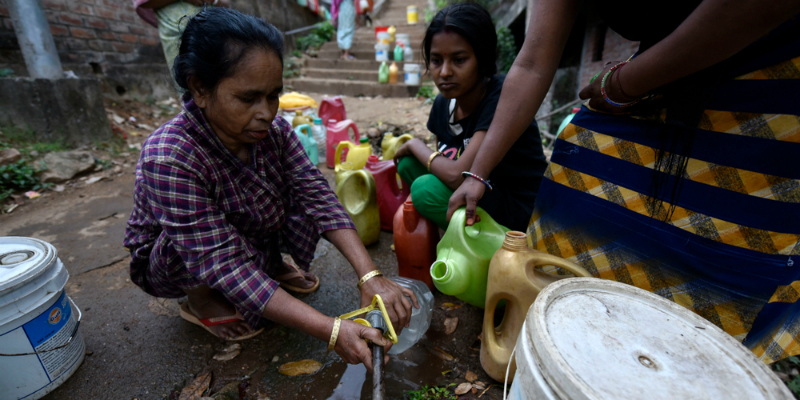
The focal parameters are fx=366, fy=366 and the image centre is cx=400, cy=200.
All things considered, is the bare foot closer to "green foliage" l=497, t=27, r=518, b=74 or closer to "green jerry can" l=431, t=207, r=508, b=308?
"green jerry can" l=431, t=207, r=508, b=308

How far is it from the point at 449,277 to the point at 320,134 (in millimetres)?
3235

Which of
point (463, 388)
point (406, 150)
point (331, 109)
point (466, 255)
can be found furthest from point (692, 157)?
point (331, 109)

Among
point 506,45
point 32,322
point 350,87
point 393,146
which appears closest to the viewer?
point 32,322

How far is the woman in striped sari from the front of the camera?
2.97ft

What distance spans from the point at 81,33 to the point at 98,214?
3.51 meters

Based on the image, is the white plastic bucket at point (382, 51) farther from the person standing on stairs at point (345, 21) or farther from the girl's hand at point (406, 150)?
the girl's hand at point (406, 150)

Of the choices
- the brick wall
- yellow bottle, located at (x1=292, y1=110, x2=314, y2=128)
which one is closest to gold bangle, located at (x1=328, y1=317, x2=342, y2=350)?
yellow bottle, located at (x1=292, y1=110, x2=314, y2=128)

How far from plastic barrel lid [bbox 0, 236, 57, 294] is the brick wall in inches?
171

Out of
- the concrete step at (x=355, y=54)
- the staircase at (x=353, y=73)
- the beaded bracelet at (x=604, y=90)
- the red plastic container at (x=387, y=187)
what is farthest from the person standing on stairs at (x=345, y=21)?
the beaded bracelet at (x=604, y=90)

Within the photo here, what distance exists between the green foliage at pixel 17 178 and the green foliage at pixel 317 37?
7484mm

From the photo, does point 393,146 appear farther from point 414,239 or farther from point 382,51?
point 382,51

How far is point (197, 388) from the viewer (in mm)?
1454

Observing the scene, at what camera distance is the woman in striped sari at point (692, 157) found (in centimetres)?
91

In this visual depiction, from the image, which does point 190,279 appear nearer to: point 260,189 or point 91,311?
point 260,189
